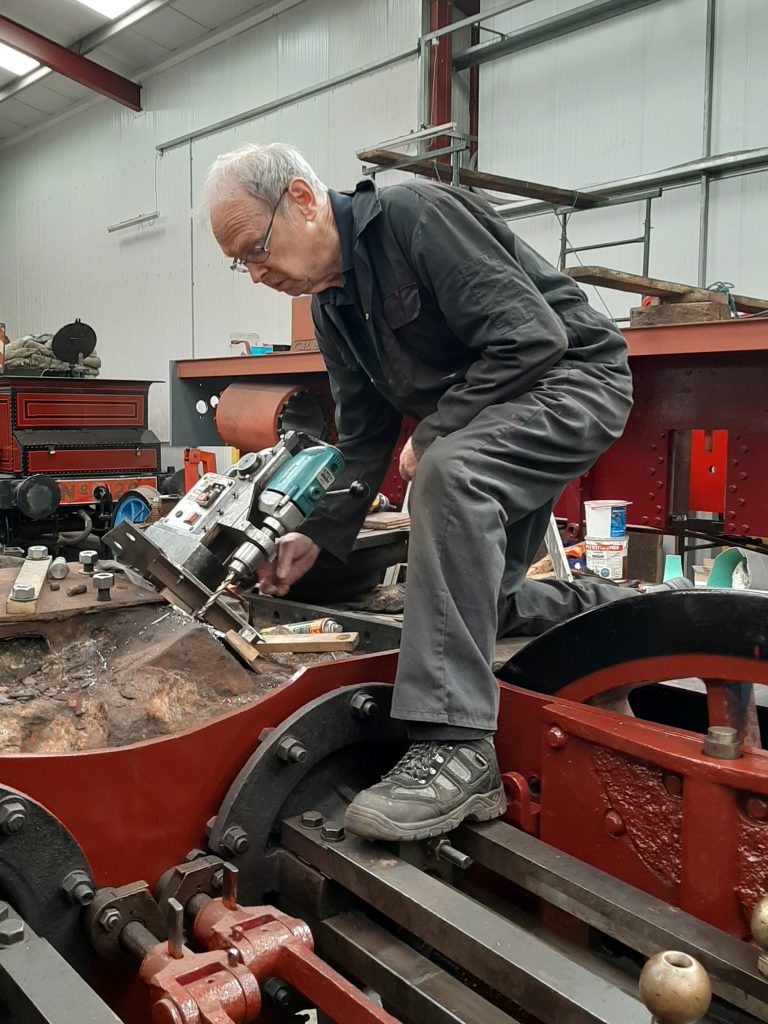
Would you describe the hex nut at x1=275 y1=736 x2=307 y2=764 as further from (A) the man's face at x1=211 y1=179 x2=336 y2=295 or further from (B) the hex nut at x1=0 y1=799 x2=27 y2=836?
(A) the man's face at x1=211 y1=179 x2=336 y2=295

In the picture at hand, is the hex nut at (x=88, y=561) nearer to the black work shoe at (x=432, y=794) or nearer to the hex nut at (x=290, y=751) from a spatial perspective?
the hex nut at (x=290, y=751)

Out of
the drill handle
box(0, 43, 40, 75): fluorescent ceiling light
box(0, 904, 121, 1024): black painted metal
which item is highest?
box(0, 43, 40, 75): fluorescent ceiling light

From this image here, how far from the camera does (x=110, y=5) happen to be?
9289 millimetres

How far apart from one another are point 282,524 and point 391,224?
2.09 ft

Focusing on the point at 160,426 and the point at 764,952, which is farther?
the point at 160,426

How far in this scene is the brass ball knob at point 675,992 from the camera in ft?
2.45

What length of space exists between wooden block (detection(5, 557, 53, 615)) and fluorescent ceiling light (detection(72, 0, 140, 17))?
9.31m

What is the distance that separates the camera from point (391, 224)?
1676mm

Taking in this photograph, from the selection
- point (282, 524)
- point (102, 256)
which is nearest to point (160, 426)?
point (102, 256)

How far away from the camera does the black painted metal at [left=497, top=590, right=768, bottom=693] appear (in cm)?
118

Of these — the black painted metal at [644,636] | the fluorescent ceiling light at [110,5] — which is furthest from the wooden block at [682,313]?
the fluorescent ceiling light at [110,5]

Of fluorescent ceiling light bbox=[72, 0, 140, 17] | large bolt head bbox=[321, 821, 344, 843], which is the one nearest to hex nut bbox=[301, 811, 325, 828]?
large bolt head bbox=[321, 821, 344, 843]

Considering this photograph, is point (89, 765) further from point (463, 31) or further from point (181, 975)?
point (463, 31)

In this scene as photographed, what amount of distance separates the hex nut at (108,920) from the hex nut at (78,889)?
0.02 meters
